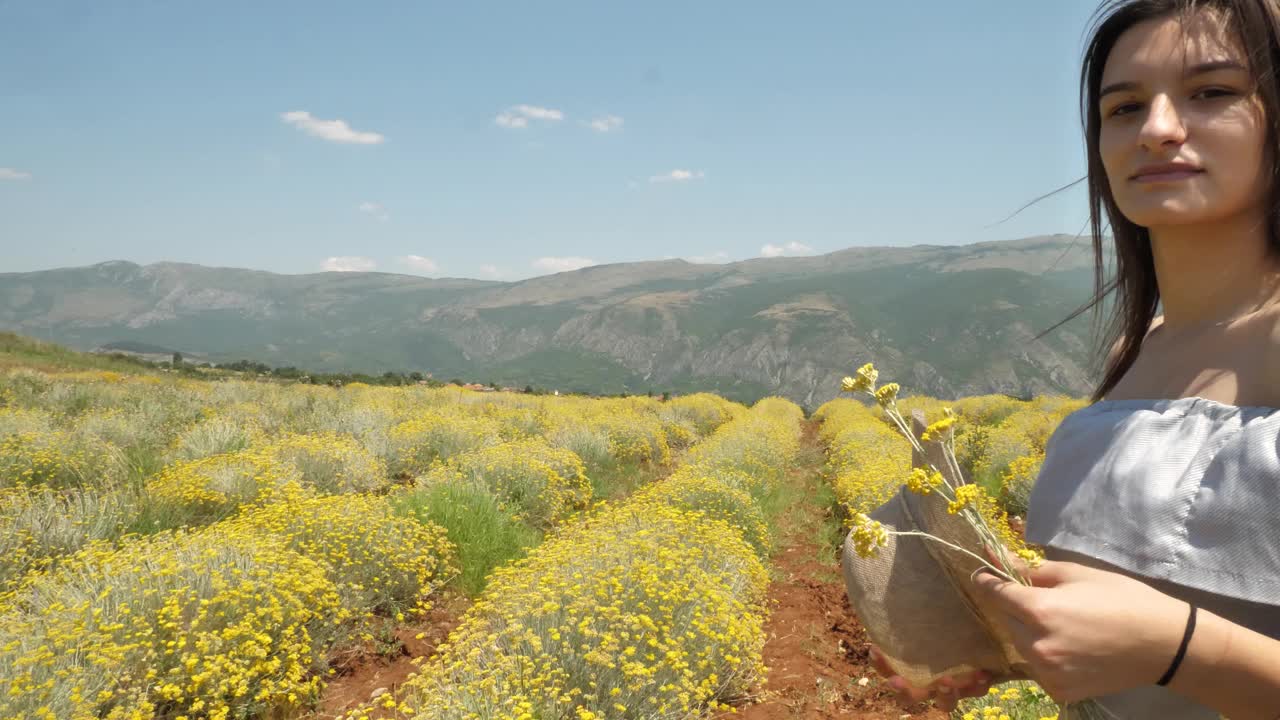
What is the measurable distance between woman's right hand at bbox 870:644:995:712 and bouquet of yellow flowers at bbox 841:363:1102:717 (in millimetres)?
27

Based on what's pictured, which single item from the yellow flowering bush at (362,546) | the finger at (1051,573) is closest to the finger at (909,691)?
the finger at (1051,573)

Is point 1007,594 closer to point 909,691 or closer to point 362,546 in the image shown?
point 909,691

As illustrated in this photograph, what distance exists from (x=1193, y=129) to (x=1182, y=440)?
505 millimetres

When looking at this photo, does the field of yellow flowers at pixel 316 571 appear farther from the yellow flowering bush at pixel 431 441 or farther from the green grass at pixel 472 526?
the yellow flowering bush at pixel 431 441

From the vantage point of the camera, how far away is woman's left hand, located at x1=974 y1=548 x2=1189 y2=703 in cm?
82

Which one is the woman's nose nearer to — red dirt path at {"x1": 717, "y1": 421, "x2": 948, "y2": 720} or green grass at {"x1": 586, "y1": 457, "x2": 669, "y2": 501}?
red dirt path at {"x1": 717, "y1": 421, "x2": 948, "y2": 720}

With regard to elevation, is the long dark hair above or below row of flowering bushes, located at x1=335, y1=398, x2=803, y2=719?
above

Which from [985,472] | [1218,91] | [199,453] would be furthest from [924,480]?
[985,472]

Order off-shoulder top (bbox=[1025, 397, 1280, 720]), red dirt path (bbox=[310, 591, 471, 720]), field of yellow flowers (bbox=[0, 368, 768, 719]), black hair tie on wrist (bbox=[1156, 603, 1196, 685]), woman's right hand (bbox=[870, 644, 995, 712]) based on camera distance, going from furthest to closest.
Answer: red dirt path (bbox=[310, 591, 471, 720])
field of yellow flowers (bbox=[0, 368, 768, 719])
woman's right hand (bbox=[870, 644, 995, 712])
off-shoulder top (bbox=[1025, 397, 1280, 720])
black hair tie on wrist (bbox=[1156, 603, 1196, 685])

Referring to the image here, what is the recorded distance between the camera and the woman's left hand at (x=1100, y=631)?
0.82 m

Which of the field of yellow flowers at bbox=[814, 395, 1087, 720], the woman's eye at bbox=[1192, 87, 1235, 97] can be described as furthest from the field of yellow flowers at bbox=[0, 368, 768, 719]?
the woman's eye at bbox=[1192, 87, 1235, 97]

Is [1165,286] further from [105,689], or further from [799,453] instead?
[799,453]

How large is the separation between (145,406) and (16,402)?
266 centimetres

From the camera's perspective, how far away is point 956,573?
1137mm
